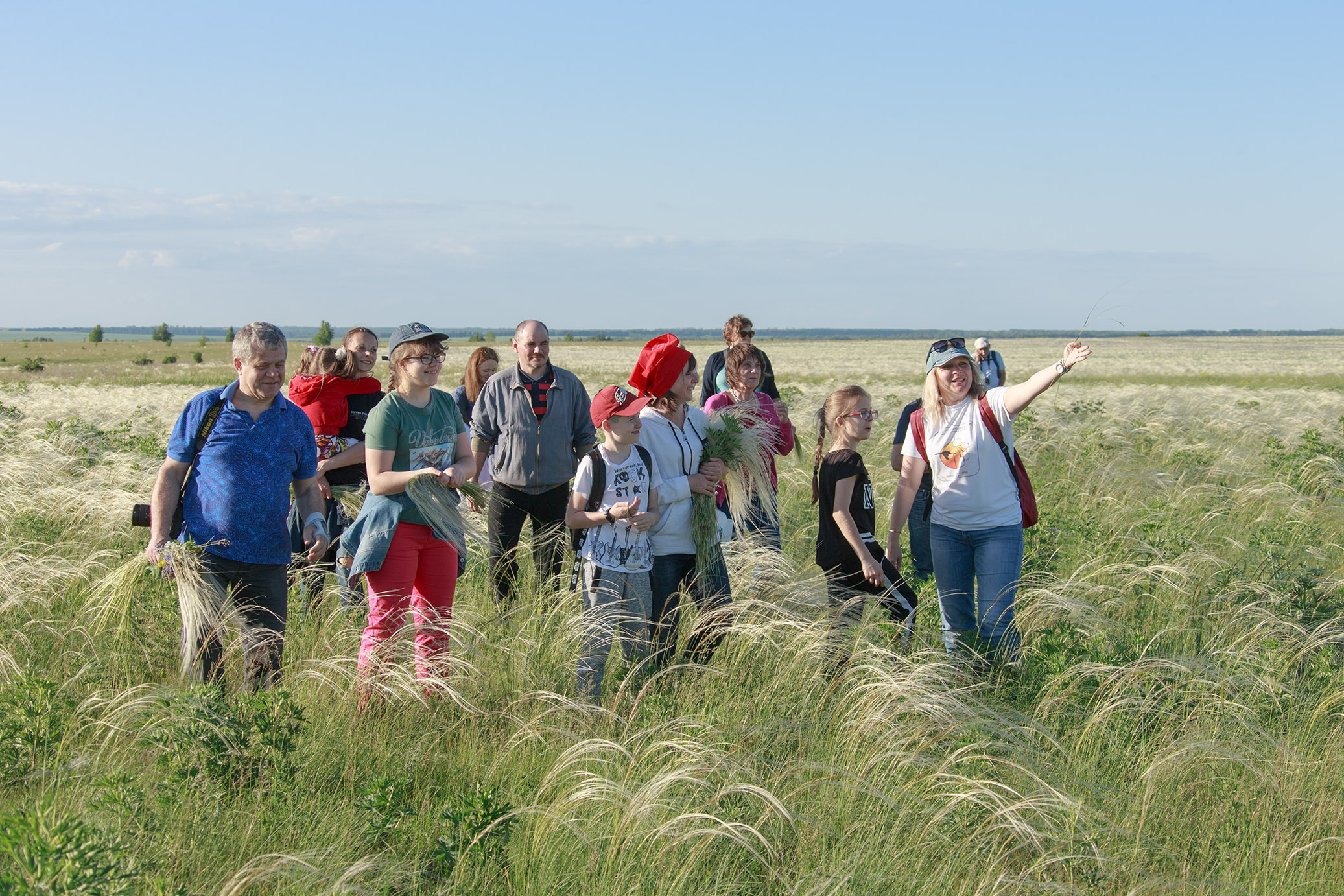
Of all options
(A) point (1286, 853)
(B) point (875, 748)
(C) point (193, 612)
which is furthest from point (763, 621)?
(C) point (193, 612)

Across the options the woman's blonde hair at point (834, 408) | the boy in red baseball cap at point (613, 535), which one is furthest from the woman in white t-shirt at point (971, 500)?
the boy in red baseball cap at point (613, 535)

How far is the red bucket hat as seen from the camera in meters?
4.29

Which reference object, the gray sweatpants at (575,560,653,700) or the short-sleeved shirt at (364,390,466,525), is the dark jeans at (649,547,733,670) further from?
the short-sleeved shirt at (364,390,466,525)

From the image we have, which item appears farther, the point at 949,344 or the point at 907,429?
the point at 907,429

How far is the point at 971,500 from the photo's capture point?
14.8 feet

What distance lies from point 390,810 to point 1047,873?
207 cm

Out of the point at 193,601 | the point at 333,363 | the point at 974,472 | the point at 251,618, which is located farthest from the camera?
the point at 333,363

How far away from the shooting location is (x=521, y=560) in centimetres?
629

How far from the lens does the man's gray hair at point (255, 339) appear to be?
3857 mm

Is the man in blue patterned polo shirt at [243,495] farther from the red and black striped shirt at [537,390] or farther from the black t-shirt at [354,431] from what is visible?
the red and black striped shirt at [537,390]

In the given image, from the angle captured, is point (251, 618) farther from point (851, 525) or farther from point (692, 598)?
point (851, 525)

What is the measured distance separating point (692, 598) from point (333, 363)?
2838 mm

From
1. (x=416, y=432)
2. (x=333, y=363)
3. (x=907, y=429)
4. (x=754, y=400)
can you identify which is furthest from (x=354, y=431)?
(x=907, y=429)

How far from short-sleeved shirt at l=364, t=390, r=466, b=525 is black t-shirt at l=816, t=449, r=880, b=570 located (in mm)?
1908
